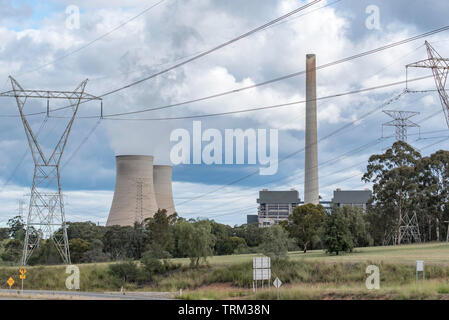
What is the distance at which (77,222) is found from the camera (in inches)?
4171

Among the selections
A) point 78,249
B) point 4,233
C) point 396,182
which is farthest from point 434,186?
point 4,233

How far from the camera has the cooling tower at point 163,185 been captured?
9375 cm

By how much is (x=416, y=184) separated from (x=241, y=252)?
991 inches

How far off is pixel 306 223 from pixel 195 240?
14.8m

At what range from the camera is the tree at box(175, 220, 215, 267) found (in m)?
60.0

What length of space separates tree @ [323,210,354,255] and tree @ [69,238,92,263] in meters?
33.5

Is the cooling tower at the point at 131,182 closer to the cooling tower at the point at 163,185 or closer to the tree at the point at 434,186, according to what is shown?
the cooling tower at the point at 163,185

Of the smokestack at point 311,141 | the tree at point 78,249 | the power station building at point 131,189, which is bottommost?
the tree at point 78,249

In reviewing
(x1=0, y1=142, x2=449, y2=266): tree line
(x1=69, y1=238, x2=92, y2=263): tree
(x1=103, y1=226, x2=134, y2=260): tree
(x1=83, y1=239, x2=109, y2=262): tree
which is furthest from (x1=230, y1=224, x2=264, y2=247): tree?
(x1=69, y1=238, x2=92, y2=263): tree

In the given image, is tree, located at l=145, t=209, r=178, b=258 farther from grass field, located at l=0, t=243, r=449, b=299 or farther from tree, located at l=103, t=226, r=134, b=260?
grass field, located at l=0, t=243, r=449, b=299

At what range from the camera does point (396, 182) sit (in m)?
79.9

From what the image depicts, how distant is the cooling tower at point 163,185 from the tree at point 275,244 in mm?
39445

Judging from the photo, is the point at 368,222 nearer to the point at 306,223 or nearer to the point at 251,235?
the point at 306,223

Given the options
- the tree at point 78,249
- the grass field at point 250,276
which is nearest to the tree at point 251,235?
the tree at point 78,249
